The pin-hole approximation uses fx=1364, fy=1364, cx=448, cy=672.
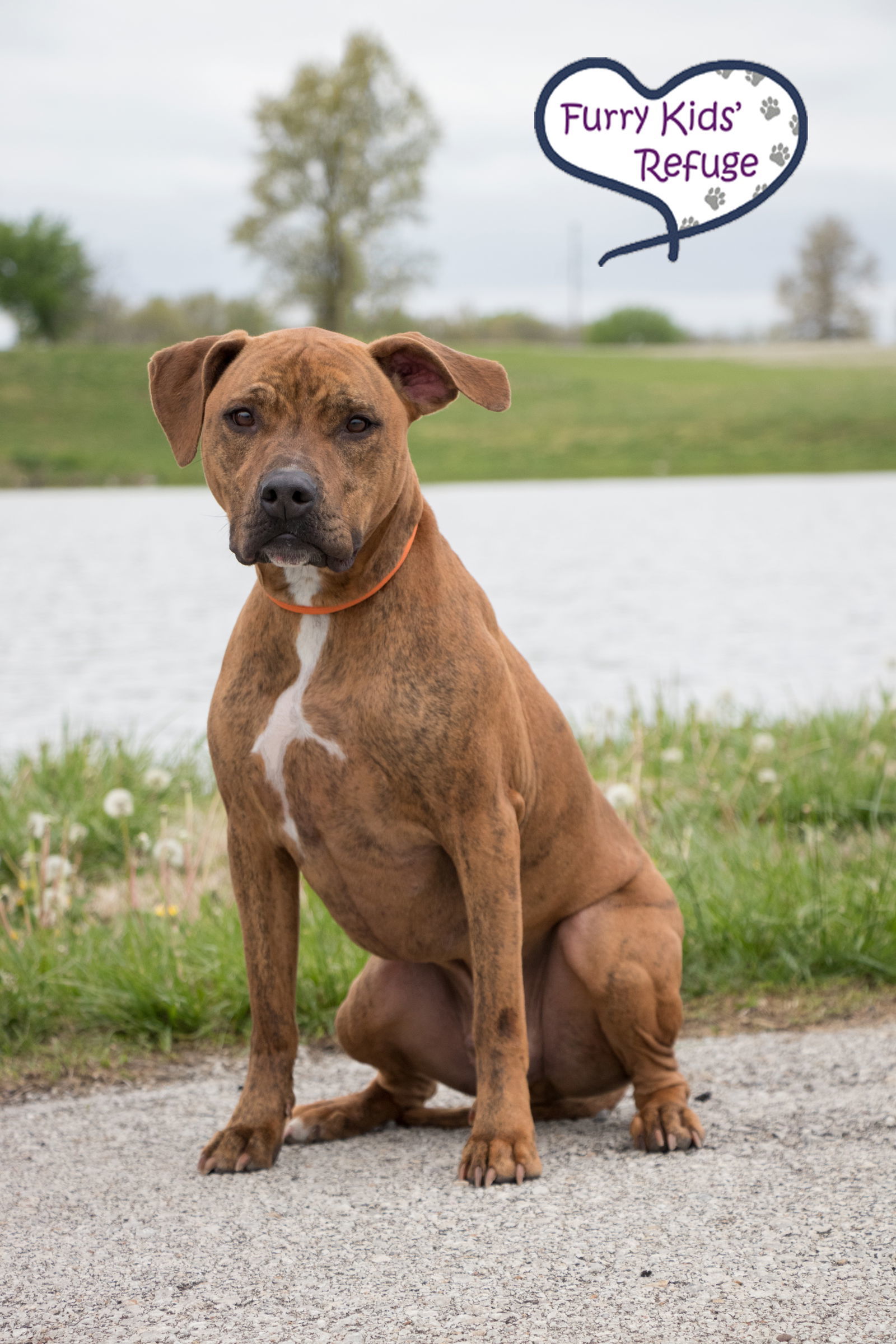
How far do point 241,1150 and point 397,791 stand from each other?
976mm

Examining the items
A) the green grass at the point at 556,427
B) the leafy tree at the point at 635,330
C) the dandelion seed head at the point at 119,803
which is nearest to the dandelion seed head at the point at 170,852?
the dandelion seed head at the point at 119,803

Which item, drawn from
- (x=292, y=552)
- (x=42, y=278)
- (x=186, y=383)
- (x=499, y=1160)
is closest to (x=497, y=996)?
(x=499, y=1160)

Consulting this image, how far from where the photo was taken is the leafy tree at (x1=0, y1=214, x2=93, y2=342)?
53.7 metres

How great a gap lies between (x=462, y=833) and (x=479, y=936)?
244mm

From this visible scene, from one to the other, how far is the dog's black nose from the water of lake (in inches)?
172

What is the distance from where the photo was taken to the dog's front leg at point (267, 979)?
10.9ft

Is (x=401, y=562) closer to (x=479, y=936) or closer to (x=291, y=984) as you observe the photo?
(x=479, y=936)

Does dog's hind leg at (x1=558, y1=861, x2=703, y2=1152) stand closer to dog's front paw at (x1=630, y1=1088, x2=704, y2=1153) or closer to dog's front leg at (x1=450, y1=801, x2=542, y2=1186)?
dog's front paw at (x1=630, y1=1088, x2=704, y2=1153)

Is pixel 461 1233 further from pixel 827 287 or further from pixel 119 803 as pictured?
pixel 827 287

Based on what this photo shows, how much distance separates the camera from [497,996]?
10.3 feet

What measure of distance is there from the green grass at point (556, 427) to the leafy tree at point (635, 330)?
32.8m

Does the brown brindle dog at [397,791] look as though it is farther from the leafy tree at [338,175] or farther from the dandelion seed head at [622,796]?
the leafy tree at [338,175]

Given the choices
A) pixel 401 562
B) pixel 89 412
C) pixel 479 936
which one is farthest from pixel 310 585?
pixel 89 412

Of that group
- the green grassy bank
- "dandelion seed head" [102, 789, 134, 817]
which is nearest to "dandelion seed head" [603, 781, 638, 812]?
the green grassy bank
